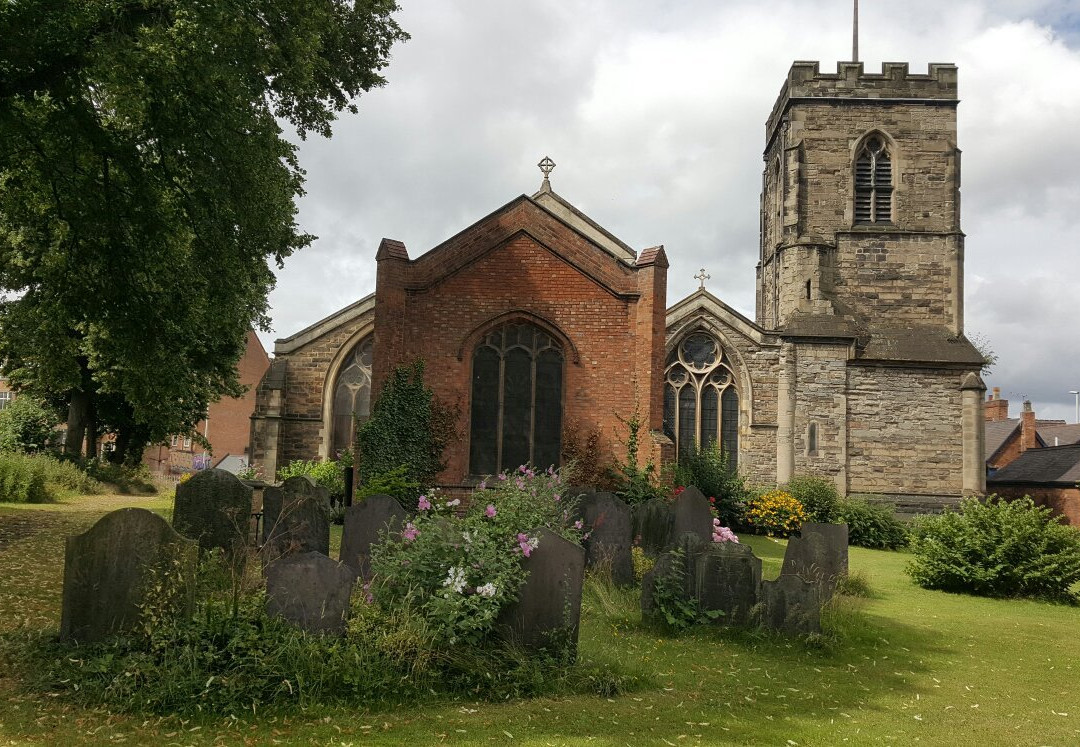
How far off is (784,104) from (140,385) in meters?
23.4

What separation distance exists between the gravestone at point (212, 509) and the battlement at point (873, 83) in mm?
23842

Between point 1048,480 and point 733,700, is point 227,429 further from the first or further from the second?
point 733,700

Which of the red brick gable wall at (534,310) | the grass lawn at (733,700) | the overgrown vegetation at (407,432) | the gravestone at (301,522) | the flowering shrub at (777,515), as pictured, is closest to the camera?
the grass lawn at (733,700)

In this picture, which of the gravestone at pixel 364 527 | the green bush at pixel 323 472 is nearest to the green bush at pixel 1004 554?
the gravestone at pixel 364 527

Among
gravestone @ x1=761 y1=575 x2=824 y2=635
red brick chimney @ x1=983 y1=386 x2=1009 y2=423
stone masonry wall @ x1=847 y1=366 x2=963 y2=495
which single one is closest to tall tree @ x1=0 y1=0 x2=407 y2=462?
gravestone @ x1=761 y1=575 x2=824 y2=635

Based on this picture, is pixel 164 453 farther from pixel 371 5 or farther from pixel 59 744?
pixel 59 744

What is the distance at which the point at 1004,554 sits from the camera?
1266 cm

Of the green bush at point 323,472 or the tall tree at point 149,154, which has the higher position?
the tall tree at point 149,154

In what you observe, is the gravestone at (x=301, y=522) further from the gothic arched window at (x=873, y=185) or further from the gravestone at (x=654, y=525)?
the gothic arched window at (x=873, y=185)

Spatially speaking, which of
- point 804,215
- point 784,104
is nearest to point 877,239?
point 804,215

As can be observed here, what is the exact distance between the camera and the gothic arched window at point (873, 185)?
2650 cm

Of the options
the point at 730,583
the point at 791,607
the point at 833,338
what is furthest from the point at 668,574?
the point at 833,338

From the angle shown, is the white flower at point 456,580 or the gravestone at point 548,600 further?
the gravestone at point 548,600

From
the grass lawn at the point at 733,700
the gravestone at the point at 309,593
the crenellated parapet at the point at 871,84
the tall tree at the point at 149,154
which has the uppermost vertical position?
the crenellated parapet at the point at 871,84
